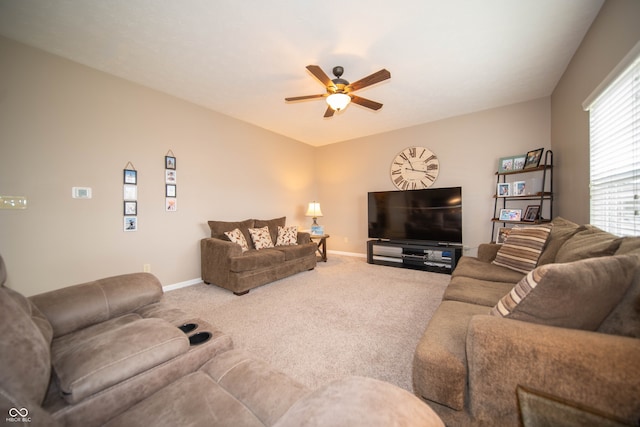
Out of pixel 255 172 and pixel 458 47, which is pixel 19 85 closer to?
pixel 255 172

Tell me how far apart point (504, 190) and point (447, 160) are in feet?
3.22

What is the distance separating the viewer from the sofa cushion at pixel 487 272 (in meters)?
1.91

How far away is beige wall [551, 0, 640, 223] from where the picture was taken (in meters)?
1.57

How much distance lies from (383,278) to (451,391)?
2.62m

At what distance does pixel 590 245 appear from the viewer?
1.33 m

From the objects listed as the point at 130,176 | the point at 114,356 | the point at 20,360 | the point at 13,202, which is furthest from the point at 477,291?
the point at 13,202

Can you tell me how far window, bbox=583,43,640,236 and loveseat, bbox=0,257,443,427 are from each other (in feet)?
7.14

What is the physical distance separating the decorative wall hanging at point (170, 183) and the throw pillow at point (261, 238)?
1129 mm

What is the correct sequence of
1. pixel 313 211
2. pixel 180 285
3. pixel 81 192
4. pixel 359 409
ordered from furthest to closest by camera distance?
1. pixel 313 211
2. pixel 180 285
3. pixel 81 192
4. pixel 359 409

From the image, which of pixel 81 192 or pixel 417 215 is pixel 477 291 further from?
pixel 81 192

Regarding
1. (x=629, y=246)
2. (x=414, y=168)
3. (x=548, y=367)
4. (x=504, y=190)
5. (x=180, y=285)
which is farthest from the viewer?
(x=414, y=168)

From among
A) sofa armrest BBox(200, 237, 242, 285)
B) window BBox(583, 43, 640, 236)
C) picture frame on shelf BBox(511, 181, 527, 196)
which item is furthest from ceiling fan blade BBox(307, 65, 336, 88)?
picture frame on shelf BBox(511, 181, 527, 196)

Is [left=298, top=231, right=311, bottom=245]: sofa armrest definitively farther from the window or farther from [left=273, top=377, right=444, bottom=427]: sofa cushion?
[left=273, top=377, right=444, bottom=427]: sofa cushion

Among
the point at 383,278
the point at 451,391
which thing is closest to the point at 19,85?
the point at 451,391
